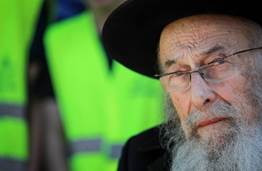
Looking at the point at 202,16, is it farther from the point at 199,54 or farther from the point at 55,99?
the point at 55,99

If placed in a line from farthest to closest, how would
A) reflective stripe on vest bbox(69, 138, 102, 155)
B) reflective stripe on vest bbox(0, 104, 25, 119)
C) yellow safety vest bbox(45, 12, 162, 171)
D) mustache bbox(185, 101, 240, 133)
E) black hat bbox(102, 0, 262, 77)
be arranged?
reflective stripe on vest bbox(0, 104, 25, 119), reflective stripe on vest bbox(69, 138, 102, 155), yellow safety vest bbox(45, 12, 162, 171), black hat bbox(102, 0, 262, 77), mustache bbox(185, 101, 240, 133)

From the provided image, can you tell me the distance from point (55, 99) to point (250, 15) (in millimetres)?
1608

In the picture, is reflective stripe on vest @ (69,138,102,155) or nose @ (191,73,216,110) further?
reflective stripe on vest @ (69,138,102,155)

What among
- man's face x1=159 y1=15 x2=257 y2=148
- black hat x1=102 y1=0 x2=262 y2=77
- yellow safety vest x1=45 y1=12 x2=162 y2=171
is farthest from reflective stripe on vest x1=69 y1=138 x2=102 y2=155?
man's face x1=159 y1=15 x2=257 y2=148

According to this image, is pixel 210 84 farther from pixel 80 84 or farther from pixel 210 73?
pixel 80 84

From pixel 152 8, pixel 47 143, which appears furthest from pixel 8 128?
pixel 152 8

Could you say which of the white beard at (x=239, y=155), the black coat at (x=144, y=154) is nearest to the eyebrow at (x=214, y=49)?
the white beard at (x=239, y=155)

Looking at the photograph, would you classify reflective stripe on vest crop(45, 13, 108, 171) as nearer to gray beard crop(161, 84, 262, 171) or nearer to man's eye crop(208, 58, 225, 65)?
gray beard crop(161, 84, 262, 171)

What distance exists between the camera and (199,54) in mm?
4254

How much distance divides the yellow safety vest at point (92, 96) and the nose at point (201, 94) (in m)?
0.88

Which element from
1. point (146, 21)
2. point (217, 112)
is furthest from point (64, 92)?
point (217, 112)

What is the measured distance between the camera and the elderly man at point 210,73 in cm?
418

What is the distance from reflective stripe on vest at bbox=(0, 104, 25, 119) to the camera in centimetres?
548

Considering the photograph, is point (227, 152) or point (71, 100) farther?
point (71, 100)
